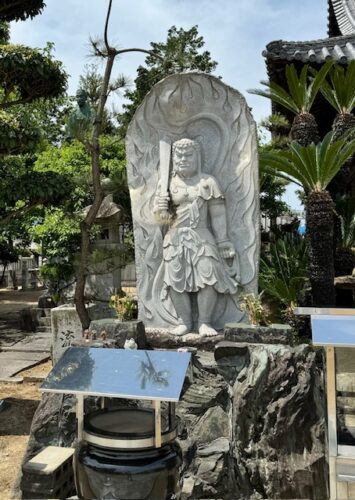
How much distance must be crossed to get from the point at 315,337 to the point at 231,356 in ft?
6.02

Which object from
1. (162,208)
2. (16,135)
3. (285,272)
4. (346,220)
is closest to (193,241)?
(162,208)

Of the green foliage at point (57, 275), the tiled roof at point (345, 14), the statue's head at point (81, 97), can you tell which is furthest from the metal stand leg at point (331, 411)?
the tiled roof at point (345, 14)

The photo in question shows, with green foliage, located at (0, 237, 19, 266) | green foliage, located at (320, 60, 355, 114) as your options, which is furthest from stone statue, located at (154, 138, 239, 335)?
green foliage, located at (0, 237, 19, 266)

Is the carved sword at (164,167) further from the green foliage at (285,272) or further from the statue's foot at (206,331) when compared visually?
the green foliage at (285,272)

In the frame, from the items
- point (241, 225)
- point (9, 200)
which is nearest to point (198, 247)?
point (241, 225)

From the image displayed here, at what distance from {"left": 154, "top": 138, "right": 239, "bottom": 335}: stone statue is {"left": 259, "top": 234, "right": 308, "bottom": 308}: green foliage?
7.65 feet

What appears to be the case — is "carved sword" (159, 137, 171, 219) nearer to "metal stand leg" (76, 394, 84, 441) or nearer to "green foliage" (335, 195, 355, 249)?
"metal stand leg" (76, 394, 84, 441)

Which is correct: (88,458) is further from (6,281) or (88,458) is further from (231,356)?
(6,281)

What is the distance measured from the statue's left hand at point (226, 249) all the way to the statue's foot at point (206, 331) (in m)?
0.94

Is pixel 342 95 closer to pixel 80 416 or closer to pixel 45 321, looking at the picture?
pixel 80 416

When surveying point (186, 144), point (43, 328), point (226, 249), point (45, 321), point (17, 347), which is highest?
point (186, 144)

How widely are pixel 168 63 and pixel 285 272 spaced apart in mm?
4390

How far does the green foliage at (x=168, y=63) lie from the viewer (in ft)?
23.5

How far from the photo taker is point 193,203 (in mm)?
6199
